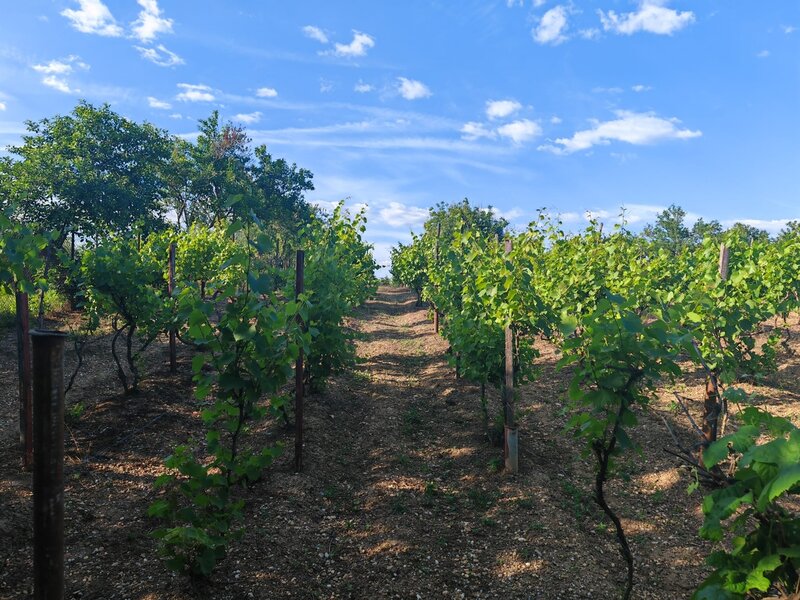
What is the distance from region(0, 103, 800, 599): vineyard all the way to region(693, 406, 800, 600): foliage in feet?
0.04

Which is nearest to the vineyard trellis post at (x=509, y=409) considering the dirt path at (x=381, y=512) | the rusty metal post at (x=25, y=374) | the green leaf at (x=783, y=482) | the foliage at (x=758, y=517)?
the dirt path at (x=381, y=512)

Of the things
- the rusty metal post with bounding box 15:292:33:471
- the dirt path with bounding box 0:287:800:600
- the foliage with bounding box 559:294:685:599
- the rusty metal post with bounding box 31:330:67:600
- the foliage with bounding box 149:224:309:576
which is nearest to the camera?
the rusty metal post with bounding box 31:330:67:600

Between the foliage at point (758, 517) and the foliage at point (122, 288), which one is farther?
the foliage at point (122, 288)

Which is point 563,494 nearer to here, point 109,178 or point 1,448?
point 1,448

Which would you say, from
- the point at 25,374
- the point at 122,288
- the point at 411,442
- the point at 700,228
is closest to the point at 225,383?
the point at 25,374

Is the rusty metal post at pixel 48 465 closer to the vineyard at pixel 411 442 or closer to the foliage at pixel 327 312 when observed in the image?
the vineyard at pixel 411 442

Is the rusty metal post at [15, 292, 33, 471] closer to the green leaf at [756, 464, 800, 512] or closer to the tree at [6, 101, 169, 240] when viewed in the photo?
the green leaf at [756, 464, 800, 512]

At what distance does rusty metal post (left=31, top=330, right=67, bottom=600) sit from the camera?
7.36ft

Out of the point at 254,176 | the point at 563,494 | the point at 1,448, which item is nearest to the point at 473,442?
the point at 563,494

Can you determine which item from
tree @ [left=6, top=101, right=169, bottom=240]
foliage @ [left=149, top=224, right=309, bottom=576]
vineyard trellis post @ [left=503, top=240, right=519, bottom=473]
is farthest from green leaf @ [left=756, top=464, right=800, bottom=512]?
tree @ [left=6, top=101, right=169, bottom=240]

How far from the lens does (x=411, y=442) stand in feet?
26.3

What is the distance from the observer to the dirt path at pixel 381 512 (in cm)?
446

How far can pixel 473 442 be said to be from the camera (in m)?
7.95

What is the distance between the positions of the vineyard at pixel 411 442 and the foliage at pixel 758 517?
0.4 inches
